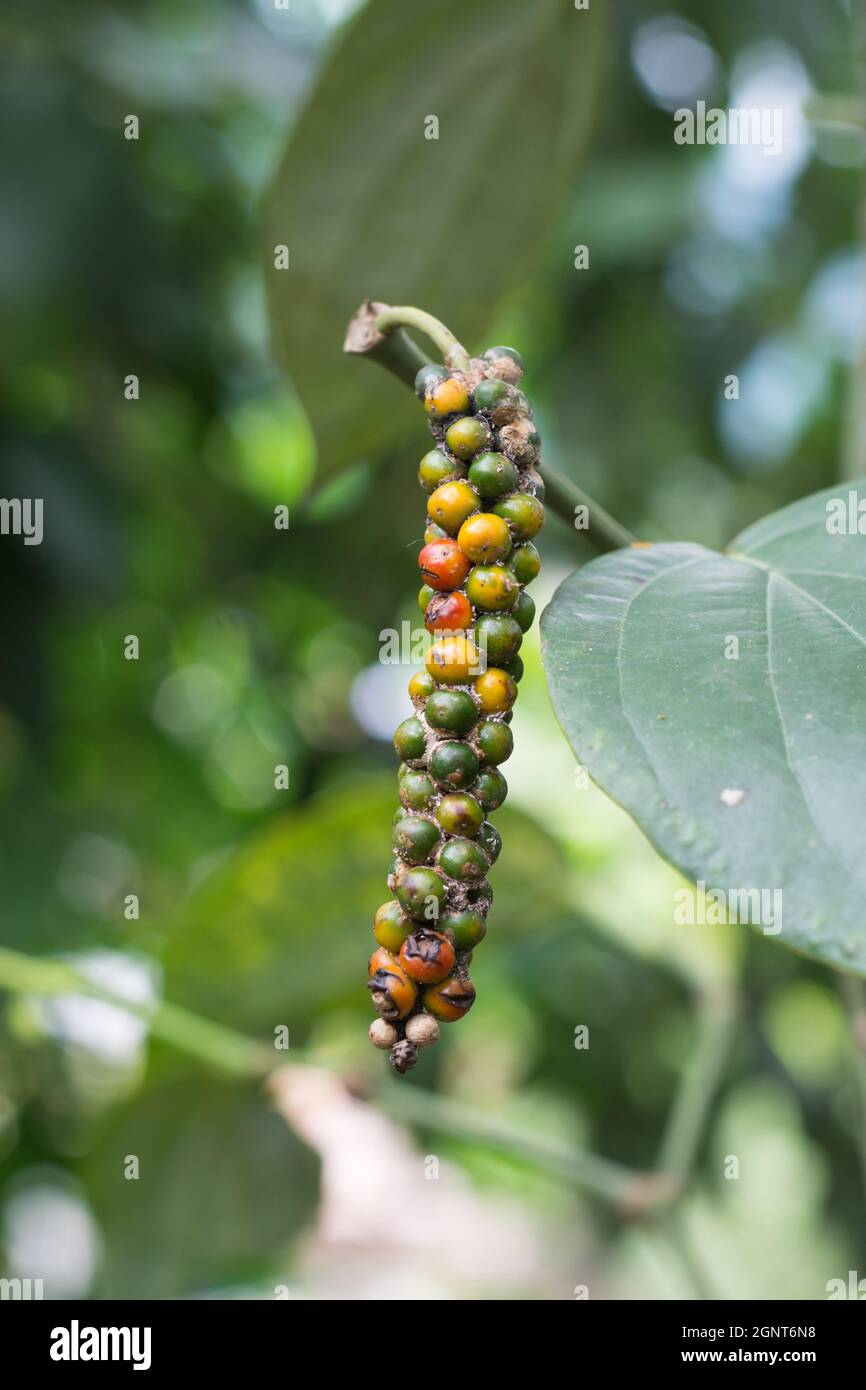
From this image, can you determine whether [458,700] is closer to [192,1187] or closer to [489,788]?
[489,788]

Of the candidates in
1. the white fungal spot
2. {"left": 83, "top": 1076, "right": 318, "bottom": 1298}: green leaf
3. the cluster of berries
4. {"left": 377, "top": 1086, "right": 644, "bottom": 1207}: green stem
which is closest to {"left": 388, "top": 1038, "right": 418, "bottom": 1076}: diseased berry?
the cluster of berries

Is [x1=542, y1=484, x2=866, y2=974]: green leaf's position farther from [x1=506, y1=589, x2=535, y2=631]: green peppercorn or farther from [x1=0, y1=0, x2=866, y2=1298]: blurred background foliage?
[x1=0, y1=0, x2=866, y2=1298]: blurred background foliage

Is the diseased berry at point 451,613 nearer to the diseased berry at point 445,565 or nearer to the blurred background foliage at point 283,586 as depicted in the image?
the diseased berry at point 445,565

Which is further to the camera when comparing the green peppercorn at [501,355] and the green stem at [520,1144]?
the green stem at [520,1144]

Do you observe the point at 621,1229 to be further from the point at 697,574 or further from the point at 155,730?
the point at 697,574

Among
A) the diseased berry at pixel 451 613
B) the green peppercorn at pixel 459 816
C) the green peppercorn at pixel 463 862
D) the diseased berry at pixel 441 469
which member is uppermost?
the diseased berry at pixel 441 469

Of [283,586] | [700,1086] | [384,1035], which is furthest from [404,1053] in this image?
[283,586]

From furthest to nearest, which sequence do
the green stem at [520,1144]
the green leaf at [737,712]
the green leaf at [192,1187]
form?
1. the green leaf at [192,1187]
2. the green stem at [520,1144]
3. the green leaf at [737,712]

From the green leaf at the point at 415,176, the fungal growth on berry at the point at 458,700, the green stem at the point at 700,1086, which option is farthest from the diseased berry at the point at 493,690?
the green stem at the point at 700,1086
